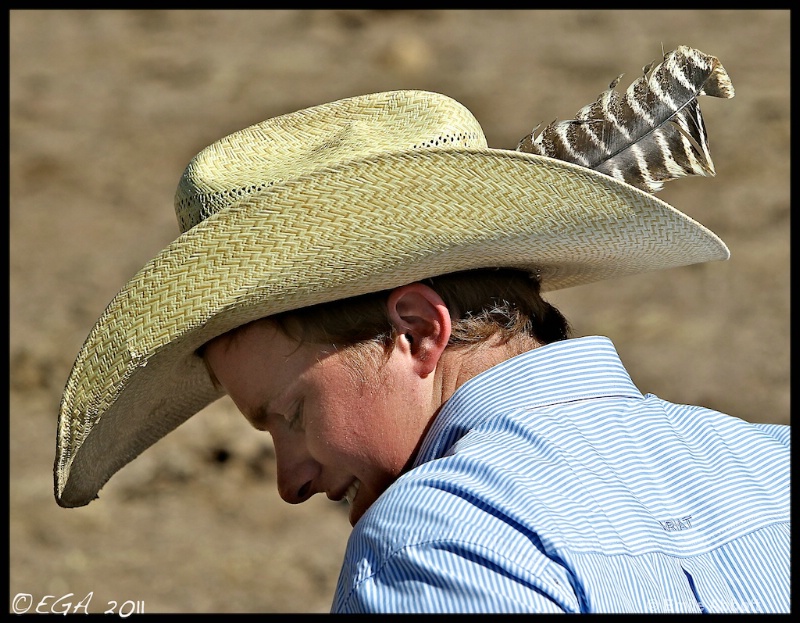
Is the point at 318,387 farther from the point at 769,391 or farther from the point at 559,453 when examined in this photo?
the point at 769,391

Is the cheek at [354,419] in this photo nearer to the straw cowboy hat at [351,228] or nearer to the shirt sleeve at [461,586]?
the straw cowboy hat at [351,228]

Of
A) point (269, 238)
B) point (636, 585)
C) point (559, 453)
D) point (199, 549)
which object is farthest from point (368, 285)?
point (199, 549)

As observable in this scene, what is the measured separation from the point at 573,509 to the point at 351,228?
589mm

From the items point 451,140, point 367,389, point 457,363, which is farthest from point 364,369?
point 451,140

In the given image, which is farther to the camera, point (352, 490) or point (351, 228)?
point (352, 490)

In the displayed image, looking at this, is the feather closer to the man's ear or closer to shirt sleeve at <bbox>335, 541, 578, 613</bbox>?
the man's ear

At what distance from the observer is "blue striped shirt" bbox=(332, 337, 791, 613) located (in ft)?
4.78

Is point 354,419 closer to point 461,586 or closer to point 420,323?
point 420,323

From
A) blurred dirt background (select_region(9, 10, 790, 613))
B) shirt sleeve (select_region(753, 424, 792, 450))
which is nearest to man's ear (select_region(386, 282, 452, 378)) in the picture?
shirt sleeve (select_region(753, 424, 792, 450))

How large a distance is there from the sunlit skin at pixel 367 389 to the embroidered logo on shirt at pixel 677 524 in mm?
446

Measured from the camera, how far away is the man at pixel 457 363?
59.5 inches

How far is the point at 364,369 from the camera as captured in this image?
1869 mm
